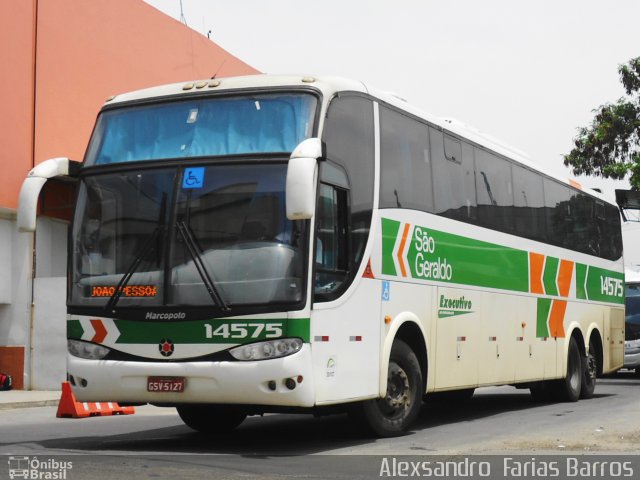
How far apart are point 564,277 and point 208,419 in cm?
773

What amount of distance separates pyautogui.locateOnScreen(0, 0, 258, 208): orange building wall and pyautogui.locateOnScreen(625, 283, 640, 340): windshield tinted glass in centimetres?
1292

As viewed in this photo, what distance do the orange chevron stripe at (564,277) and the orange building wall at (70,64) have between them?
34.9 ft

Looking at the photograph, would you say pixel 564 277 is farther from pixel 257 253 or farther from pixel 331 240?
pixel 257 253

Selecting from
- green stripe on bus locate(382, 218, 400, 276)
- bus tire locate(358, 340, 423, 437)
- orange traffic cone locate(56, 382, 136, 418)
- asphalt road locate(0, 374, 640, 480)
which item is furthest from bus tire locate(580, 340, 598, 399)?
green stripe on bus locate(382, 218, 400, 276)

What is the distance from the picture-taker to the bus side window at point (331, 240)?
9898 mm

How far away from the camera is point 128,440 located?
1154 centimetres

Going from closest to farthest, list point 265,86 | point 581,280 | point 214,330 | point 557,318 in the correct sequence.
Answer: point 214,330, point 265,86, point 557,318, point 581,280

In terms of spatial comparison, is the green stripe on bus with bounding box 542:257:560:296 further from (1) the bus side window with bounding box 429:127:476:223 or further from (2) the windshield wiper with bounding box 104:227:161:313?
(2) the windshield wiper with bounding box 104:227:161:313

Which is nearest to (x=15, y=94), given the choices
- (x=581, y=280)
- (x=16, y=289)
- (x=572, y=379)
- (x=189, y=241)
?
(x=16, y=289)

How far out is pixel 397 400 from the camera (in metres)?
11.4

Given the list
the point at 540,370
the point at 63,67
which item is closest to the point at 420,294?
the point at 540,370

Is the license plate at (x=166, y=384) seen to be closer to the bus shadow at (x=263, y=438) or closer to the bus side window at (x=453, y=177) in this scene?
the bus shadow at (x=263, y=438)

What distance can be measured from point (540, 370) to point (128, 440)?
7122 millimetres

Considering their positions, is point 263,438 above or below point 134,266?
below
